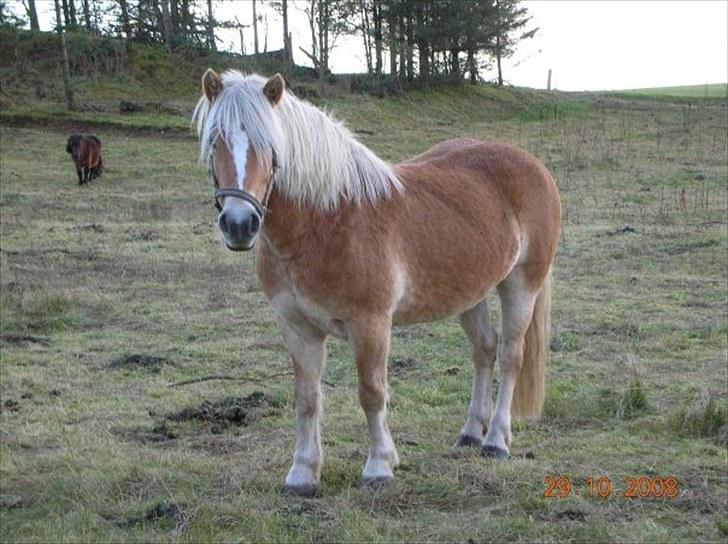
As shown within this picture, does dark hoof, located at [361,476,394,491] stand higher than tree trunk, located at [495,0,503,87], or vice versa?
tree trunk, located at [495,0,503,87]

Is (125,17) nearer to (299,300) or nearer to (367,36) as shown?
(367,36)

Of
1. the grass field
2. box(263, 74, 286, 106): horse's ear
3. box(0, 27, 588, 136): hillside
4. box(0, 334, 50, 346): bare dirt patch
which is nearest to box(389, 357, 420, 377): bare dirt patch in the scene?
the grass field

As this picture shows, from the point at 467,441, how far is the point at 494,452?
269mm

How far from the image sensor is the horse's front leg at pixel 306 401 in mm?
4359

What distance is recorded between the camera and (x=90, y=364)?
710 centimetres

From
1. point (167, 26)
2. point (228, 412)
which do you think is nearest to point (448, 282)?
point (228, 412)

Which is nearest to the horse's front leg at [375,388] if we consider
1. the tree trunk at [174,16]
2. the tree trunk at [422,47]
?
the tree trunk at [174,16]

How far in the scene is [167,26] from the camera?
32.5 meters

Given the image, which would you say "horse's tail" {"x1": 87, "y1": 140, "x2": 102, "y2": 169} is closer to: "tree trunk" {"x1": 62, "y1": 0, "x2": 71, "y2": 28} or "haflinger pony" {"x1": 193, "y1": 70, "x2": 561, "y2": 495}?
"haflinger pony" {"x1": 193, "y1": 70, "x2": 561, "y2": 495}

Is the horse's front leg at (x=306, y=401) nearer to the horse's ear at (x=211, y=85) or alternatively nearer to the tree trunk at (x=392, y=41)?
the horse's ear at (x=211, y=85)

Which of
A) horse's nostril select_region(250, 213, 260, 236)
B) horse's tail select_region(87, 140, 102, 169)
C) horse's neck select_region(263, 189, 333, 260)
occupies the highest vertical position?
horse's nostril select_region(250, 213, 260, 236)

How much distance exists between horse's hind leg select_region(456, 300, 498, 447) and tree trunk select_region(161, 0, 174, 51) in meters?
29.3

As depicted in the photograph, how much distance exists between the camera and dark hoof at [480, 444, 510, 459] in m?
4.82
